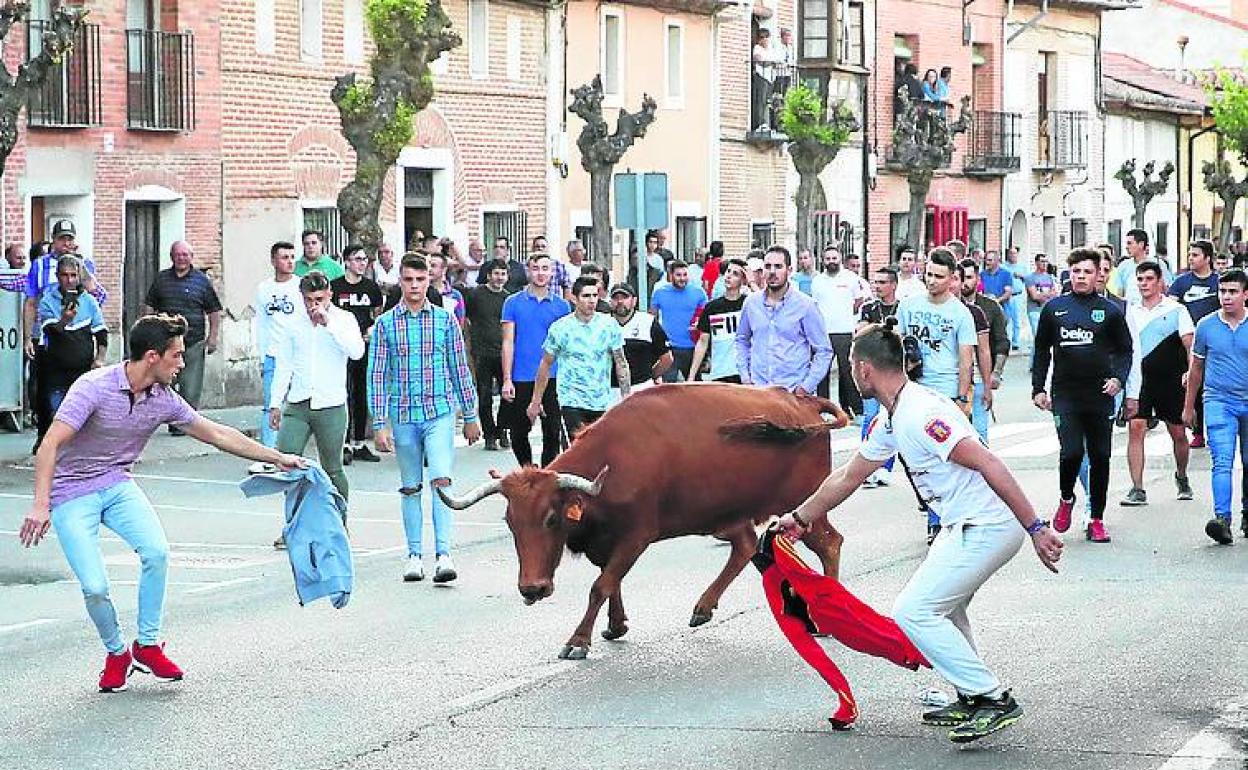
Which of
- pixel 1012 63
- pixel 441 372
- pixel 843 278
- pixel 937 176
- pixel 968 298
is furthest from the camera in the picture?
pixel 1012 63

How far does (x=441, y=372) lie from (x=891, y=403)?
518 cm

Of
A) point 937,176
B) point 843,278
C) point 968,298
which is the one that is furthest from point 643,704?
point 937,176

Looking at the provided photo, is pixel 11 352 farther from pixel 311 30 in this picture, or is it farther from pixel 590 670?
pixel 590 670

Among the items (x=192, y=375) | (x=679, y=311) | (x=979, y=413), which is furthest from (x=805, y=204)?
(x=979, y=413)

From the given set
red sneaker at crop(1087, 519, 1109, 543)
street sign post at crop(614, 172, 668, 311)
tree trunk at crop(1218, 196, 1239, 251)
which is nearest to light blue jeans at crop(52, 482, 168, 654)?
red sneaker at crop(1087, 519, 1109, 543)

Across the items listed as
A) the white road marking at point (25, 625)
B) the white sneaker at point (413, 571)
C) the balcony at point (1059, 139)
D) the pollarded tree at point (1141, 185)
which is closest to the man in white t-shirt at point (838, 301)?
the white sneaker at point (413, 571)

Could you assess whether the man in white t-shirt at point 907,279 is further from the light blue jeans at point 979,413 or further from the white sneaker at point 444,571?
the white sneaker at point 444,571

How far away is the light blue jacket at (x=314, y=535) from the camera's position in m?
11.4

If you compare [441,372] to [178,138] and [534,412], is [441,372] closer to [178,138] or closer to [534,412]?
[534,412]

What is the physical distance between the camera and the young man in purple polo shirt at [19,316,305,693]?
1070cm

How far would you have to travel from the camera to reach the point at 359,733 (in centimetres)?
974

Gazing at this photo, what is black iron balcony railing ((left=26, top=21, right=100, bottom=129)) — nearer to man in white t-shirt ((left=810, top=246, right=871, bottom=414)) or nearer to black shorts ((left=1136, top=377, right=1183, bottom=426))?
man in white t-shirt ((left=810, top=246, right=871, bottom=414))

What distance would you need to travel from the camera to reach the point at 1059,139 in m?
57.7

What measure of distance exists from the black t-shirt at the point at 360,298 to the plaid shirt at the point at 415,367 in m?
7.20
